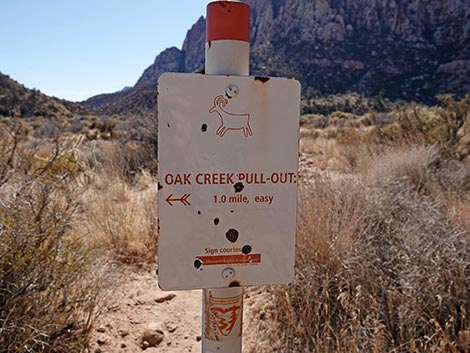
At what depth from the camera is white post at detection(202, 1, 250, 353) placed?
1.19 meters

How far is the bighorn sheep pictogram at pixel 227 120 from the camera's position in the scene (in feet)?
3.70

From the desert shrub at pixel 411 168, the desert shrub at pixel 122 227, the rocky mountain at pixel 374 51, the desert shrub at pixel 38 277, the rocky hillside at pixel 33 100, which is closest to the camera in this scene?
the desert shrub at pixel 38 277

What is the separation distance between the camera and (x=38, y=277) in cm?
194

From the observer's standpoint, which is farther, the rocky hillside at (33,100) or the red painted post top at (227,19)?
the rocky hillside at (33,100)

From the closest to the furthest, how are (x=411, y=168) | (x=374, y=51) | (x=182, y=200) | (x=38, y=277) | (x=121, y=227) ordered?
(x=182, y=200) < (x=38, y=277) < (x=121, y=227) < (x=411, y=168) < (x=374, y=51)

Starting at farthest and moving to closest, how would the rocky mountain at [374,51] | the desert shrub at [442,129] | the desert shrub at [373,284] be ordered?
the rocky mountain at [374,51]
the desert shrub at [442,129]
the desert shrub at [373,284]

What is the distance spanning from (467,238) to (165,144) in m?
2.49

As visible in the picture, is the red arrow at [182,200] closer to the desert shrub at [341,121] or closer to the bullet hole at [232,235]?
the bullet hole at [232,235]

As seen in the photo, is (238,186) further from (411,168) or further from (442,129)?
(442,129)

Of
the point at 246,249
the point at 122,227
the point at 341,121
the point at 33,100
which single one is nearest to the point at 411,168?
the point at 122,227

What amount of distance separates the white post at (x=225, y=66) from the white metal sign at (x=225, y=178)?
0.10 meters

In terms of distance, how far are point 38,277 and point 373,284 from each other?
6.46ft

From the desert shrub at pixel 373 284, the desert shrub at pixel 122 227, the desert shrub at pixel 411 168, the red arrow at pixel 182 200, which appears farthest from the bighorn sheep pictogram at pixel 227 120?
the desert shrub at pixel 411 168

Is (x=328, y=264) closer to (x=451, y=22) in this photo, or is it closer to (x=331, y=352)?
(x=331, y=352)
